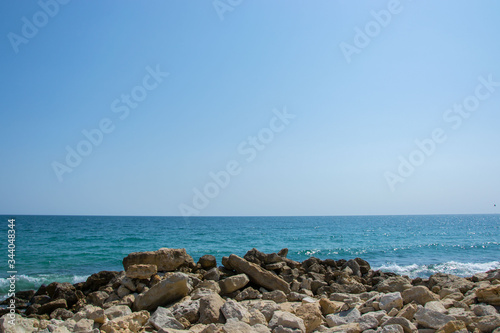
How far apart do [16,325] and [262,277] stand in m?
5.45

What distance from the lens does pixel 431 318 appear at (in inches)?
241

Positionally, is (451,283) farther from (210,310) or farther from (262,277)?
(210,310)

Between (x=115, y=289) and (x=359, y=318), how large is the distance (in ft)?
21.4

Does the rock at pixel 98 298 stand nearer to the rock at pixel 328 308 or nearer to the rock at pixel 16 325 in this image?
the rock at pixel 16 325

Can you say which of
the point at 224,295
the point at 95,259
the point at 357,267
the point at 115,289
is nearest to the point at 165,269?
the point at 115,289

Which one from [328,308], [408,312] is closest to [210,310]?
[328,308]

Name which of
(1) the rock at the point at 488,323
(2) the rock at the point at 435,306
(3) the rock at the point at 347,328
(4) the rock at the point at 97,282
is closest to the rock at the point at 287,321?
(3) the rock at the point at 347,328

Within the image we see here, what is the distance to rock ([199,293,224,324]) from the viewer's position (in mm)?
6758

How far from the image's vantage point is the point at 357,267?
1311 cm

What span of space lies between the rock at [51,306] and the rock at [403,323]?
8091 millimetres

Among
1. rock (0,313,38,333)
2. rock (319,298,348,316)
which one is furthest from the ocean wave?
rock (0,313,38,333)

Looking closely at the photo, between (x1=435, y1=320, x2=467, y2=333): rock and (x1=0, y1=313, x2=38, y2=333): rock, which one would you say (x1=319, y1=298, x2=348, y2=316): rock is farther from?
(x1=0, y1=313, x2=38, y2=333): rock

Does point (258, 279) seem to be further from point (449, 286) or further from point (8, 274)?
point (8, 274)

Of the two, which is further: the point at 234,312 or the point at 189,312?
the point at 189,312
